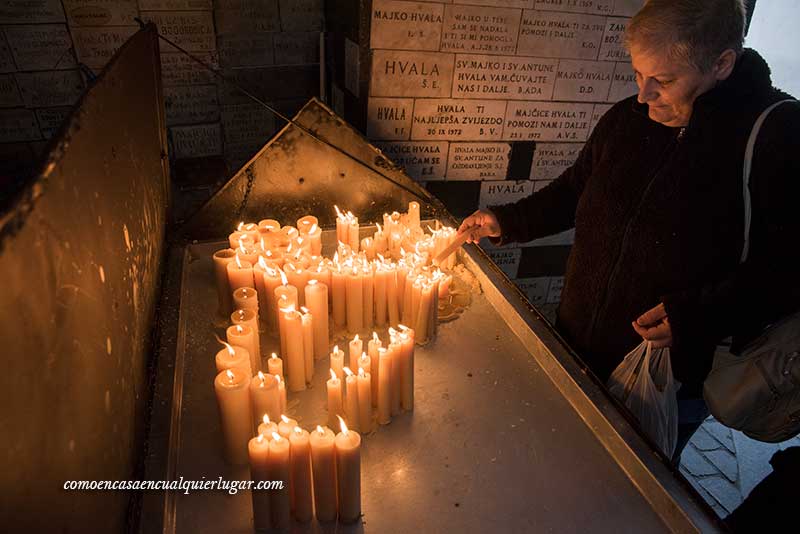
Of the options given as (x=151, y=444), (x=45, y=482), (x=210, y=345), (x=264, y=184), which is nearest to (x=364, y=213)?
(x=264, y=184)

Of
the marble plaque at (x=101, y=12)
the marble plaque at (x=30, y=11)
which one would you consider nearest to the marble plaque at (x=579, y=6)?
the marble plaque at (x=101, y=12)

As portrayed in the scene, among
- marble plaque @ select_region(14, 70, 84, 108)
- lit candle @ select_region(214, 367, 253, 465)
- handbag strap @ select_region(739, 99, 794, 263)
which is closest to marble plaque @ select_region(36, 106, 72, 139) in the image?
marble plaque @ select_region(14, 70, 84, 108)

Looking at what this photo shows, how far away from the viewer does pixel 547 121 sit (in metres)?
3.38

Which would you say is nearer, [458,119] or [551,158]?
[458,119]

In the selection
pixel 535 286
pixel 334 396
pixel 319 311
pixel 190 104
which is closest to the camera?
pixel 334 396

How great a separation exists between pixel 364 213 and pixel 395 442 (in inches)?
57.6

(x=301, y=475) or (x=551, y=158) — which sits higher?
(x=551, y=158)

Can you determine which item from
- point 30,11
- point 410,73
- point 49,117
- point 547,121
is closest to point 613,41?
point 547,121

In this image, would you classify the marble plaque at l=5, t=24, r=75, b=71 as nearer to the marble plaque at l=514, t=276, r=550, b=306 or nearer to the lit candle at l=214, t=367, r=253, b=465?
the lit candle at l=214, t=367, r=253, b=465

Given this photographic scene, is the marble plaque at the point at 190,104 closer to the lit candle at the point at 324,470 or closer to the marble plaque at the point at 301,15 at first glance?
the marble plaque at the point at 301,15

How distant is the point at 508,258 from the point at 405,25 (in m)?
1.84

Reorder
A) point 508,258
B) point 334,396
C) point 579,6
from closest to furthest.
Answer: point 334,396
point 579,6
point 508,258

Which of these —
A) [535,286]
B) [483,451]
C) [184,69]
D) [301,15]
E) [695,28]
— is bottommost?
[535,286]

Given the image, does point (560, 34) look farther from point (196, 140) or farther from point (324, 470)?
point (324, 470)
